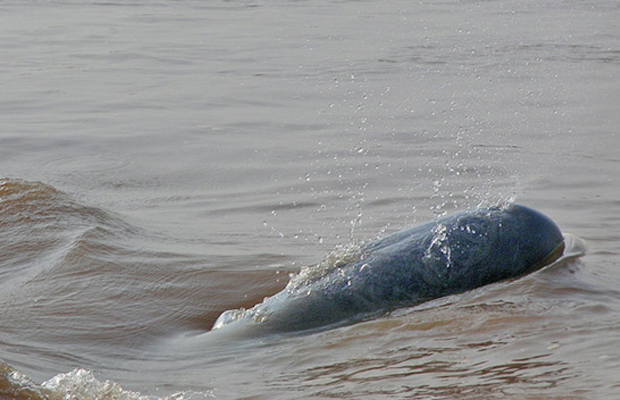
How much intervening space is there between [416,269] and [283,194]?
7.51 ft

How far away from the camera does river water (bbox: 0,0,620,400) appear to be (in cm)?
337

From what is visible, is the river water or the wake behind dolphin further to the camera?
the wake behind dolphin

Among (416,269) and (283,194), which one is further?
(283,194)

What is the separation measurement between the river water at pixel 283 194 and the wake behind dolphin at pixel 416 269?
113 millimetres

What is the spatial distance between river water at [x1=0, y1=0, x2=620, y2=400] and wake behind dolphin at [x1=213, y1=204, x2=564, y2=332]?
0.11 meters

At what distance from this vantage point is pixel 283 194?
633cm

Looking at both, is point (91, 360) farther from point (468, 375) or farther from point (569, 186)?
point (569, 186)

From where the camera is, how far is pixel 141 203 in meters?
6.27

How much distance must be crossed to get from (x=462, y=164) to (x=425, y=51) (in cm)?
576

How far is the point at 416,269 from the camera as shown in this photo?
4.16 meters

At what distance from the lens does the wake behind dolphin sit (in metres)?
3.99

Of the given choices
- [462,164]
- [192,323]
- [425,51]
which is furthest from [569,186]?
[425,51]

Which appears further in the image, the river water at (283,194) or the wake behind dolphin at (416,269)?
the wake behind dolphin at (416,269)

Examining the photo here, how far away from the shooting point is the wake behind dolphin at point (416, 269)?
399 centimetres
